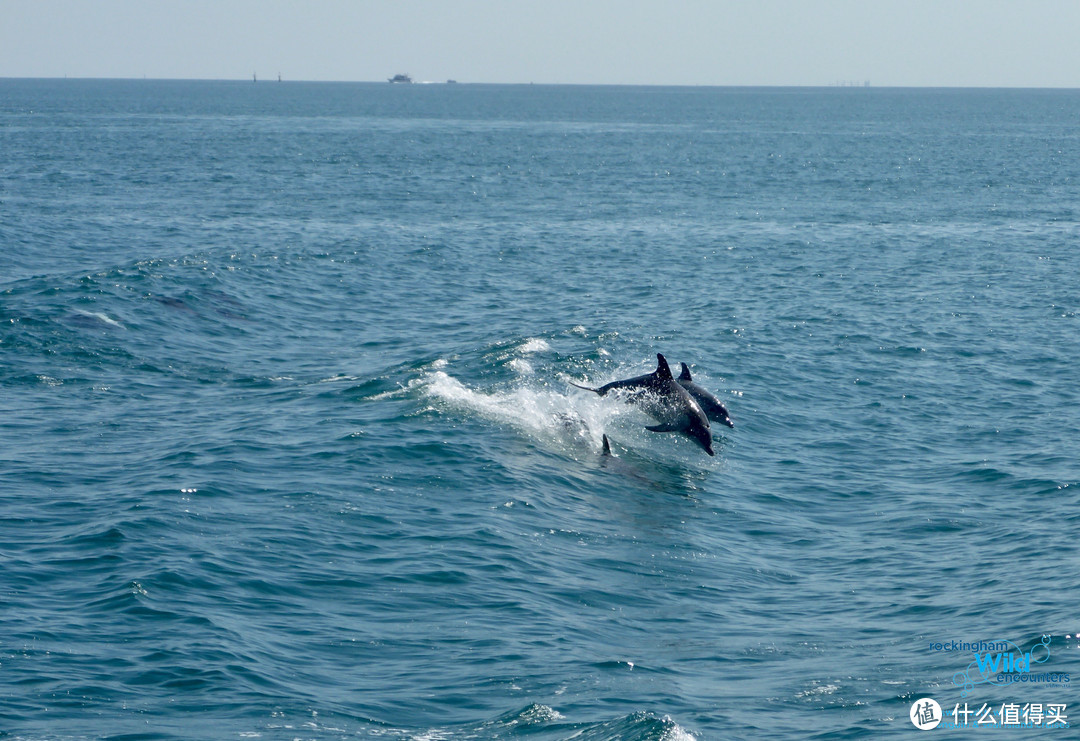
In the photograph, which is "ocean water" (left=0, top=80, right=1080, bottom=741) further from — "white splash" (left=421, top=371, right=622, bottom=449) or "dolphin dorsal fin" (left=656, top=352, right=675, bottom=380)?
"dolphin dorsal fin" (left=656, top=352, right=675, bottom=380)

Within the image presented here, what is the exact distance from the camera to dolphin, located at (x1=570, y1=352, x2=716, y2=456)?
98.7 feet

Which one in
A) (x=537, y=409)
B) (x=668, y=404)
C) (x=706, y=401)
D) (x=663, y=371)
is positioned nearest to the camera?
(x=663, y=371)

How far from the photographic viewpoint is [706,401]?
31875 millimetres

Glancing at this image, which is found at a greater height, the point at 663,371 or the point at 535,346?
the point at 663,371

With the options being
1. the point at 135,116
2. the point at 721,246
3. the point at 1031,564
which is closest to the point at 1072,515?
the point at 1031,564

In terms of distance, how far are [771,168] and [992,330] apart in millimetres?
69767

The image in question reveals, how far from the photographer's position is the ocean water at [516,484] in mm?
17453

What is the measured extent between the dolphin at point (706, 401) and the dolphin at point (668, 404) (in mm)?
627

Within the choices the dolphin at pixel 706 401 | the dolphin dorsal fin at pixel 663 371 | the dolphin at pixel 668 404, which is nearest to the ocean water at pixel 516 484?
the dolphin at pixel 668 404

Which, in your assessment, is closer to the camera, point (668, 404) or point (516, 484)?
point (516, 484)

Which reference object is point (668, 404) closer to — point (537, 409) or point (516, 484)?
point (537, 409)

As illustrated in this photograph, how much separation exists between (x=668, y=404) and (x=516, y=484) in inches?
221

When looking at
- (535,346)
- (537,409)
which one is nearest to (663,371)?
(537,409)

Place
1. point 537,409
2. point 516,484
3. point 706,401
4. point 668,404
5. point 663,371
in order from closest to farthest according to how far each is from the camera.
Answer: point 516,484 < point 663,371 < point 668,404 < point 706,401 < point 537,409
